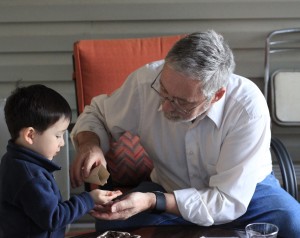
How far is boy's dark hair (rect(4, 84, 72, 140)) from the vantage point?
6.45 feet

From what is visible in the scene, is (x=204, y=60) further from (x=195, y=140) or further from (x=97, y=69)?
(x=97, y=69)

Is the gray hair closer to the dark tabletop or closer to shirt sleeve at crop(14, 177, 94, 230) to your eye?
the dark tabletop

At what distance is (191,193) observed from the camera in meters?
2.20

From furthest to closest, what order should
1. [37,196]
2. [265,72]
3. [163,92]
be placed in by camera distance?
1. [265,72]
2. [163,92]
3. [37,196]

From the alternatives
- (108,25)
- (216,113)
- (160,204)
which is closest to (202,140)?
(216,113)

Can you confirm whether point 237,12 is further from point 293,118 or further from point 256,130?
point 256,130

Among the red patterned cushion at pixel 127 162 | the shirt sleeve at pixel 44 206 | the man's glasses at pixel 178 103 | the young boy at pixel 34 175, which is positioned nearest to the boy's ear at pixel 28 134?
the young boy at pixel 34 175

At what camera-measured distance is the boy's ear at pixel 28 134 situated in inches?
77.1

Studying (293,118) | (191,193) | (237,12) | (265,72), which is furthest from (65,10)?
(191,193)

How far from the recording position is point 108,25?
3.60 m

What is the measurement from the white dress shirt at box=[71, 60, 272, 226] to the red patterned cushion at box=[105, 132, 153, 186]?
28 cm

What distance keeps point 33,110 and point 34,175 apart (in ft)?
0.74

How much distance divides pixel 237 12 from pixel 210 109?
1472mm

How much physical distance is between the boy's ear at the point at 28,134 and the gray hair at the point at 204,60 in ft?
1.82
